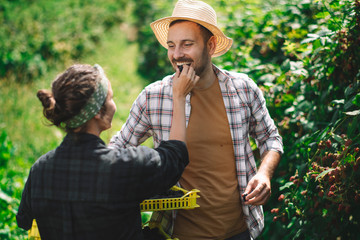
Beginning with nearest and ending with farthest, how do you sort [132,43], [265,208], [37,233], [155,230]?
1. [37,233]
2. [155,230]
3. [265,208]
4. [132,43]

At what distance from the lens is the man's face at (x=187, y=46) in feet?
8.16

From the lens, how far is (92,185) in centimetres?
174

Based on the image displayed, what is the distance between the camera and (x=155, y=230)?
224cm

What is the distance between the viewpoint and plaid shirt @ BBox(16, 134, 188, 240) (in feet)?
5.73

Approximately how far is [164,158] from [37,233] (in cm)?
78

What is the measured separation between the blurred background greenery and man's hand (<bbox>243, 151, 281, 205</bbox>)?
194 mm

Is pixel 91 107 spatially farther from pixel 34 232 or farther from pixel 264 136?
pixel 264 136

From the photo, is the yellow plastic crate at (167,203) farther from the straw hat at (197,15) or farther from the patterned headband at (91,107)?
the straw hat at (197,15)

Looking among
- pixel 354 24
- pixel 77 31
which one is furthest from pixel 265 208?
pixel 77 31

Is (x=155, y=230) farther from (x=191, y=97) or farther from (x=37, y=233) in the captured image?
(x=191, y=97)

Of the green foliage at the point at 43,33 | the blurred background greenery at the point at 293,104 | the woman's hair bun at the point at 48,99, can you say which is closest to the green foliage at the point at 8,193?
the blurred background greenery at the point at 293,104

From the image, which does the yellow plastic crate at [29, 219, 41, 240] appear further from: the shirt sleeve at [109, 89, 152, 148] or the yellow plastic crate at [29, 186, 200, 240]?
the shirt sleeve at [109, 89, 152, 148]

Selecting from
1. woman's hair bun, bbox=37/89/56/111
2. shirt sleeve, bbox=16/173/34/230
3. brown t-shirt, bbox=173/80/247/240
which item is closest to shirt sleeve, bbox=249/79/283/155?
brown t-shirt, bbox=173/80/247/240

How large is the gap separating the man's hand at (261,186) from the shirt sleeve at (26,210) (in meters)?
1.18
